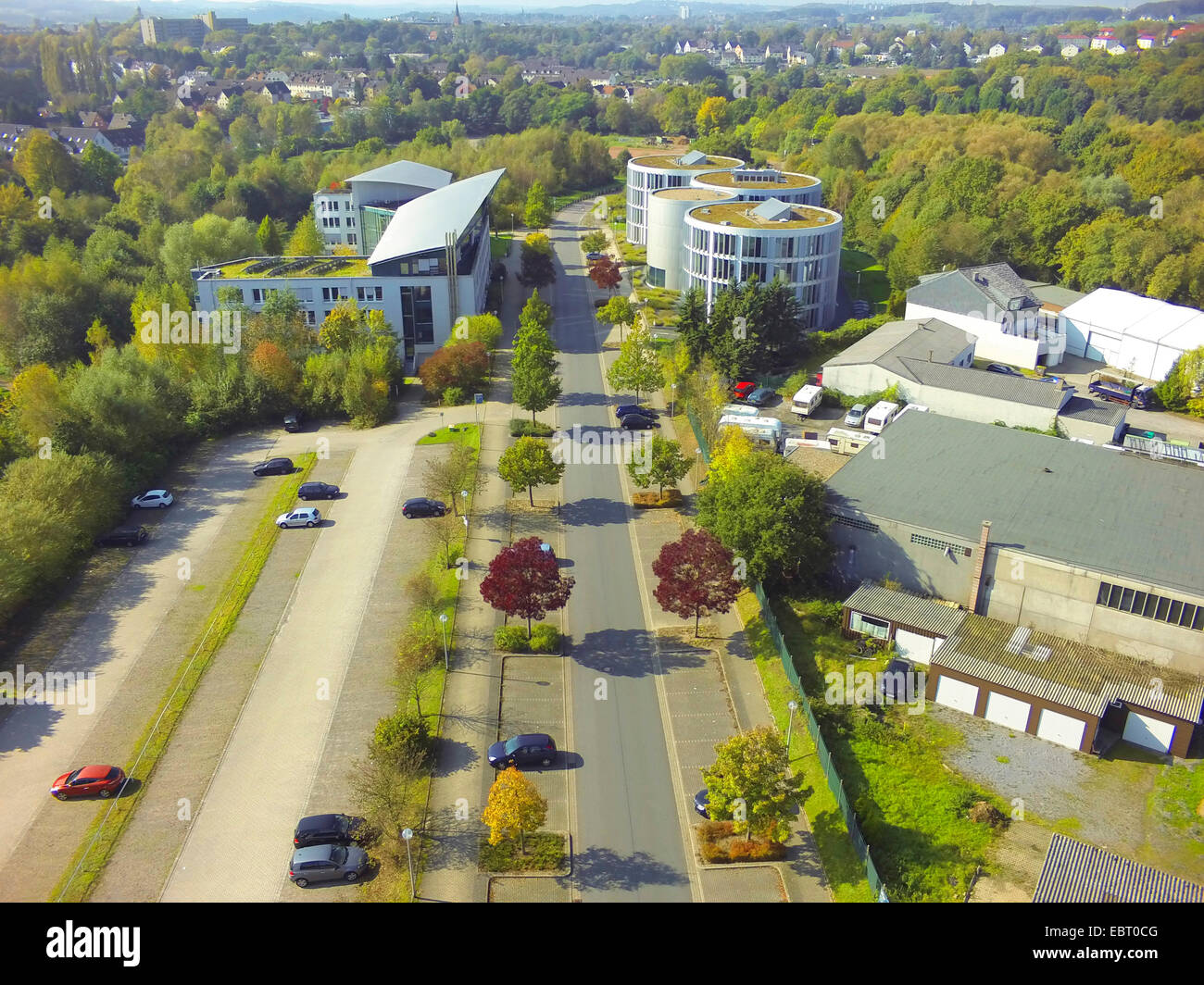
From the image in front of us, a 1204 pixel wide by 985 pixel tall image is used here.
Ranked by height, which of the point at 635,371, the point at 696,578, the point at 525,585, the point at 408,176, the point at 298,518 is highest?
the point at 408,176

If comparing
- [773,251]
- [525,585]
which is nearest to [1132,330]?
[773,251]

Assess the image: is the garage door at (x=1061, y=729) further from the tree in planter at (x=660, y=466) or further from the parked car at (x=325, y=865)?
the parked car at (x=325, y=865)

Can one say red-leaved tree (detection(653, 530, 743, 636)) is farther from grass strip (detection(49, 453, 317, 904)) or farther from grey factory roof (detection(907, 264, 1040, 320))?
Result: grey factory roof (detection(907, 264, 1040, 320))

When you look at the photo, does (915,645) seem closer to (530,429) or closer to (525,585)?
(525,585)

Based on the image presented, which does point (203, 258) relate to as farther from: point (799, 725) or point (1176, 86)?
point (1176, 86)

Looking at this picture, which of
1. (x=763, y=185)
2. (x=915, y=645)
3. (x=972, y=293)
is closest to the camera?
(x=915, y=645)

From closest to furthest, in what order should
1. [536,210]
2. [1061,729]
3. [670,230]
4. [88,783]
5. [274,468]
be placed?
[88,783] → [1061,729] → [274,468] → [670,230] → [536,210]
